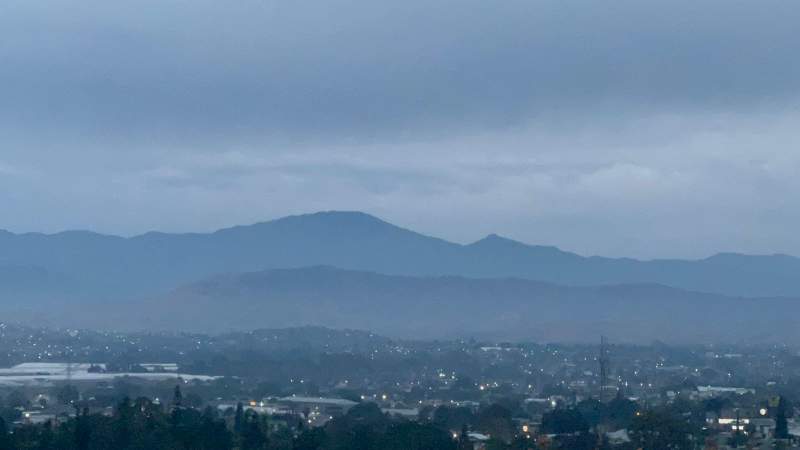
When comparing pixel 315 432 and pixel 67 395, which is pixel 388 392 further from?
pixel 315 432

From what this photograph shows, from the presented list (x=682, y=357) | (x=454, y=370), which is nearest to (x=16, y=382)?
(x=454, y=370)

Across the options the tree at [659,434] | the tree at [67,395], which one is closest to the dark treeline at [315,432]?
the tree at [659,434]

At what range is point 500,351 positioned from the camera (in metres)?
168

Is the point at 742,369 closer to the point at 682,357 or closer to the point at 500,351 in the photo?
the point at 682,357

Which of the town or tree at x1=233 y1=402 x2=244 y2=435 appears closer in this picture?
the town

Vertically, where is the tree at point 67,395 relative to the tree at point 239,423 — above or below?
above

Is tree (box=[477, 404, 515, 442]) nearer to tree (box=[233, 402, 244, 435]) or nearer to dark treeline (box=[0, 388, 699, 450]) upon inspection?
dark treeline (box=[0, 388, 699, 450])

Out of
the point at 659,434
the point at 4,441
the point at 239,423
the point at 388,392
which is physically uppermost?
the point at 388,392

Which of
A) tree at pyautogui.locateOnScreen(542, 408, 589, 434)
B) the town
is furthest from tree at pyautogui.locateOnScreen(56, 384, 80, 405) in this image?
tree at pyautogui.locateOnScreen(542, 408, 589, 434)

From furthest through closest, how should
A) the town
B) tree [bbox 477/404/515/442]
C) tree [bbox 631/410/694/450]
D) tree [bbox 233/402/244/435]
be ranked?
tree [bbox 477/404/515/442] < tree [bbox 233/402/244/435] < tree [bbox 631/410/694/450] < the town

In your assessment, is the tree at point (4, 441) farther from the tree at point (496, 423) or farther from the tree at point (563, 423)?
the tree at point (563, 423)

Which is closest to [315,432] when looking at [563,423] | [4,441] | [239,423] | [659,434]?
[239,423]

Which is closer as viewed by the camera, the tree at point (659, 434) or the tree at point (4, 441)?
the tree at point (4, 441)

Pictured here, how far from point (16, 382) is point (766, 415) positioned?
48.8 metres
